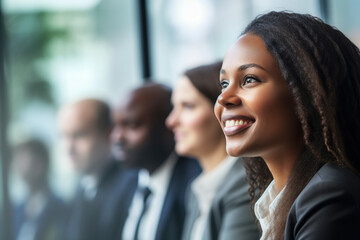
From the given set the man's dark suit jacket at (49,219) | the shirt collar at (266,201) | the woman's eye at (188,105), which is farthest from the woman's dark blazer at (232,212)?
the man's dark suit jacket at (49,219)

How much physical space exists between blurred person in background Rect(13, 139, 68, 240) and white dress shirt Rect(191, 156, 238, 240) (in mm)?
2088

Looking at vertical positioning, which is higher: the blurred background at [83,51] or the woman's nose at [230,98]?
the woman's nose at [230,98]

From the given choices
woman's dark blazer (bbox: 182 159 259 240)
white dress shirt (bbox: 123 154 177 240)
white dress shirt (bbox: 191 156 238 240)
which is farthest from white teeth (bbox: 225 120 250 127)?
white dress shirt (bbox: 123 154 177 240)

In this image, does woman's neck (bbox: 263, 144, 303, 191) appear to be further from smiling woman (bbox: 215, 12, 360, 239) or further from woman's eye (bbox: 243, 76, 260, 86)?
woman's eye (bbox: 243, 76, 260, 86)

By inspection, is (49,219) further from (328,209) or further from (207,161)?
(328,209)

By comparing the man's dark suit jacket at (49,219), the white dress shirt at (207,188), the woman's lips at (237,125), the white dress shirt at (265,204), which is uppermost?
the woman's lips at (237,125)

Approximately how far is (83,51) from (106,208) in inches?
71.2

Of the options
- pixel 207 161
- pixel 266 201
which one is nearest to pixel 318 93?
pixel 266 201

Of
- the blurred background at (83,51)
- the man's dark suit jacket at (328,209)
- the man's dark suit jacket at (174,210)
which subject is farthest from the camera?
the blurred background at (83,51)

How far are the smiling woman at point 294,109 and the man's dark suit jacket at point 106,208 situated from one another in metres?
2.27

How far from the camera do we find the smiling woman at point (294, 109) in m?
1.33

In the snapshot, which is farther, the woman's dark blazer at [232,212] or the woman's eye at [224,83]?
the woman's dark blazer at [232,212]

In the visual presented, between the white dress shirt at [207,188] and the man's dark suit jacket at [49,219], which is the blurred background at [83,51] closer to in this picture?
the man's dark suit jacket at [49,219]

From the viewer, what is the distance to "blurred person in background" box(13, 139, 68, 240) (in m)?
4.52
